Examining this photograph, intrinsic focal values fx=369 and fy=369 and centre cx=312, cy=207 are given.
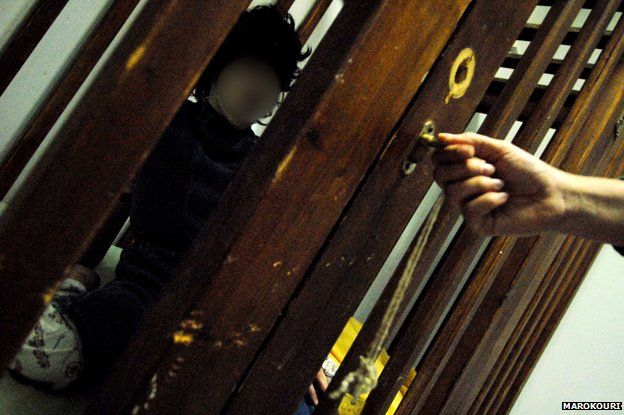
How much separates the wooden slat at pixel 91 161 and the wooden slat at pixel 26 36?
1176mm

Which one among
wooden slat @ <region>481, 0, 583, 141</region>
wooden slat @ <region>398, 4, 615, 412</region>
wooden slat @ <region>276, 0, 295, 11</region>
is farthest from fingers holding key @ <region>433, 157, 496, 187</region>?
wooden slat @ <region>276, 0, 295, 11</region>

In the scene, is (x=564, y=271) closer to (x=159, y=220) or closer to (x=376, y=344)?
(x=376, y=344)

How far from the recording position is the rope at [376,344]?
503 millimetres

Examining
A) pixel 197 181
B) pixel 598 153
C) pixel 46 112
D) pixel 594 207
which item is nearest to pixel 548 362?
pixel 598 153

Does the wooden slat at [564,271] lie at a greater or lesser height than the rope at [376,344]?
greater

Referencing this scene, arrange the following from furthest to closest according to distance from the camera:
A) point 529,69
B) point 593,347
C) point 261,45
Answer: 1. point 593,347
2. point 261,45
3. point 529,69

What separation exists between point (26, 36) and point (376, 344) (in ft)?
4.69

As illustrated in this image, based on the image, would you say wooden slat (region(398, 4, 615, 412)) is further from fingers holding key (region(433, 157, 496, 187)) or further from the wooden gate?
fingers holding key (region(433, 157, 496, 187))

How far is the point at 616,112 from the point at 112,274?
1785 millimetres

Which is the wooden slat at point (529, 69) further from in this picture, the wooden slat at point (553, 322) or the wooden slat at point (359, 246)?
the wooden slat at point (553, 322)

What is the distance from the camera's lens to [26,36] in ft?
3.93

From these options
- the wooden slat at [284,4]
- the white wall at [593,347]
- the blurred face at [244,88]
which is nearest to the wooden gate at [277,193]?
the blurred face at [244,88]

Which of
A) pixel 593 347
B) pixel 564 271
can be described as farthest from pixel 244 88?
pixel 593 347

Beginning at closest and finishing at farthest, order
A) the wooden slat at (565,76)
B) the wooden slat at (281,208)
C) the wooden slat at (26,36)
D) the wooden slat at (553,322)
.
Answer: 1. the wooden slat at (281,208)
2. the wooden slat at (565,76)
3. the wooden slat at (26,36)
4. the wooden slat at (553,322)
